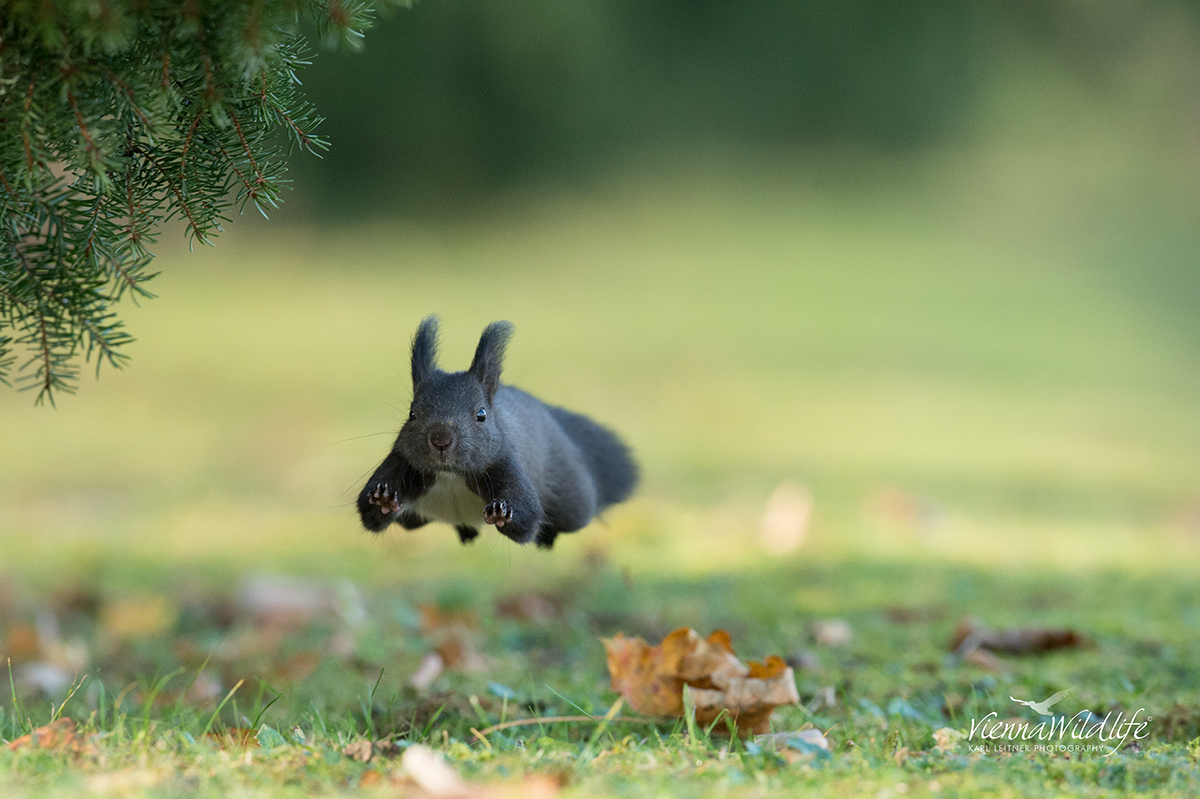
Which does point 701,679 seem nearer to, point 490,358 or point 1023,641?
point 490,358

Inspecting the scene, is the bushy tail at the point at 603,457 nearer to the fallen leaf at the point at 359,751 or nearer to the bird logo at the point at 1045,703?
the fallen leaf at the point at 359,751

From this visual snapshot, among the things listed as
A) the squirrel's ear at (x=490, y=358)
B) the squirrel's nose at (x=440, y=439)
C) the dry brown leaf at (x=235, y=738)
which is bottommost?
the dry brown leaf at (x=235, y=738)

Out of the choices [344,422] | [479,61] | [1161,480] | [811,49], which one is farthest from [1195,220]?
[344,422]

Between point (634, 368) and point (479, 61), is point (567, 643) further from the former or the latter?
point (479, 61)

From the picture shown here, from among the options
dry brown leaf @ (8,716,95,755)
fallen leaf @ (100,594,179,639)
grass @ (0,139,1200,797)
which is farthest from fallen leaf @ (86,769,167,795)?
fallen leaf @ (100,594,179,639)

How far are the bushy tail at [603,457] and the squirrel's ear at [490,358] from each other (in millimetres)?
418

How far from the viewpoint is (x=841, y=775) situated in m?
2.05

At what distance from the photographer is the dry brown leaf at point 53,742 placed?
82.8 inches

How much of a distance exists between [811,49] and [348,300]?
27.4 ft

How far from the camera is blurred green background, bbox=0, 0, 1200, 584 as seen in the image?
5672mm

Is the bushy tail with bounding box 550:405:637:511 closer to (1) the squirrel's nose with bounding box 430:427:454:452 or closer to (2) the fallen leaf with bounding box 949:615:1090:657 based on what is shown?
(1) the squirrel's nose with bounding box 430:427:454:452

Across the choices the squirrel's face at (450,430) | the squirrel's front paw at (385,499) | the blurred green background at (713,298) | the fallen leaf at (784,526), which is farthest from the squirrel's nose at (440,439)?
the fallen leaf at (784,526)

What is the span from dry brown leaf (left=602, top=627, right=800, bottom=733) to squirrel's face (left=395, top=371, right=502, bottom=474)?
2.25 feet

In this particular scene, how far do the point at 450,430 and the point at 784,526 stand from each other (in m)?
3.29
